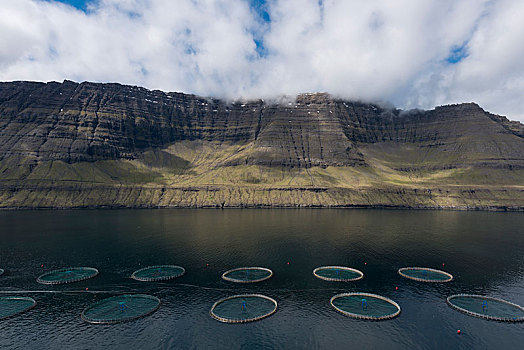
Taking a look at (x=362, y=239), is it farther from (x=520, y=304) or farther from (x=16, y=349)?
(x=16, y=349)

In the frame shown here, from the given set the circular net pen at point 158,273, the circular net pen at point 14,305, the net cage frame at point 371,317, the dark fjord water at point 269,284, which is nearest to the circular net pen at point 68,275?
the dark fjord water at point 269,284

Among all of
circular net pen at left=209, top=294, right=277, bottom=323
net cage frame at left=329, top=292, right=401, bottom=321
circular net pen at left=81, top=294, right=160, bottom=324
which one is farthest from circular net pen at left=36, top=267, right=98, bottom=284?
net cage frame at left=329, top=292, right=401, bottom=321

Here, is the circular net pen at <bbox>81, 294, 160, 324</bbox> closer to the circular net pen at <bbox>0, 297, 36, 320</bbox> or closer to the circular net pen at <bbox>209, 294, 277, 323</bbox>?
the circular net pen at <bbox>0, 297, 36, 320</bbox>

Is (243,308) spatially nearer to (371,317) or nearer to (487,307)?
(371,317)

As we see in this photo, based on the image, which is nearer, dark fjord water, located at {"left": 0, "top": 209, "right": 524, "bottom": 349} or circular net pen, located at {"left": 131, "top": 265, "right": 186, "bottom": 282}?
dark fjord water, located at {"left": 0, "top": 209, "right": 524, "bottom": 349}

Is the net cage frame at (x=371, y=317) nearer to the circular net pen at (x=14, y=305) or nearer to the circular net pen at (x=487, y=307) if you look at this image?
the circular net pen at (x=487, y=307)

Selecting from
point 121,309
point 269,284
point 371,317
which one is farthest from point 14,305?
point 371,317
